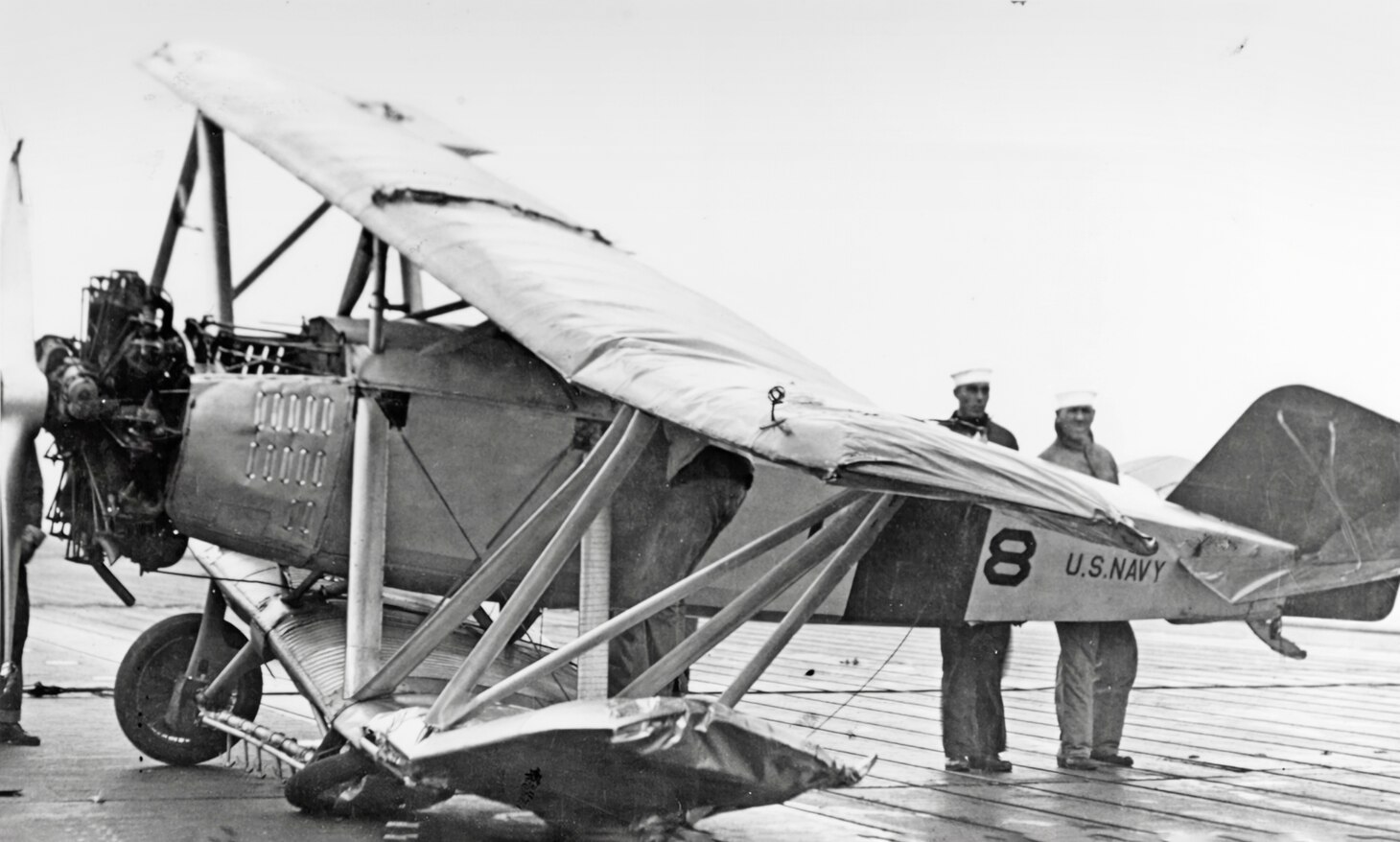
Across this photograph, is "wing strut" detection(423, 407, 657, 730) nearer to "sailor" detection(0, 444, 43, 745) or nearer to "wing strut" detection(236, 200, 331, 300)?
"sailor" detection(0, 444, 43, 745)

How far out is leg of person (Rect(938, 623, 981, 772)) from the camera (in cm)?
851

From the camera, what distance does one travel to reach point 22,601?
8484mm

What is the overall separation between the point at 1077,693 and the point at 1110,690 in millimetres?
215

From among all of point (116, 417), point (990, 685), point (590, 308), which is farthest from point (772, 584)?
point (990, 685)

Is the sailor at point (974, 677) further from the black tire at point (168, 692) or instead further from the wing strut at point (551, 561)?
the black tire at point (168, 692)

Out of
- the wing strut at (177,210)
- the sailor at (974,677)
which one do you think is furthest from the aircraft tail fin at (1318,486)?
the wing strut at (177,210)

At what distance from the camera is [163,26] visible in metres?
8.71

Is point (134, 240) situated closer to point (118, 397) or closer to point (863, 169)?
point (118, 397)

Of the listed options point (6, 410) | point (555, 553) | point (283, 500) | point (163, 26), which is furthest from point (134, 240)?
point (555, 553)

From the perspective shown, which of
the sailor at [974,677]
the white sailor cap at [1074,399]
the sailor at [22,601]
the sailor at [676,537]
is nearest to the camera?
the sailor at [676,537]

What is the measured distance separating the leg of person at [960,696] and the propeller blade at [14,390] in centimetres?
510

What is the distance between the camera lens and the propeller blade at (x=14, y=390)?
23.4 feet

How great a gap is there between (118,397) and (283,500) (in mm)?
998

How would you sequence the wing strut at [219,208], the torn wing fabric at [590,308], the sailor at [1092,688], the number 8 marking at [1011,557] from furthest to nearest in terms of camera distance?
the sailor at [1092,688] → the number 8 marking at [1011,557] → the wing strut at [219,208] → the torn wing fabric at [590,308]
